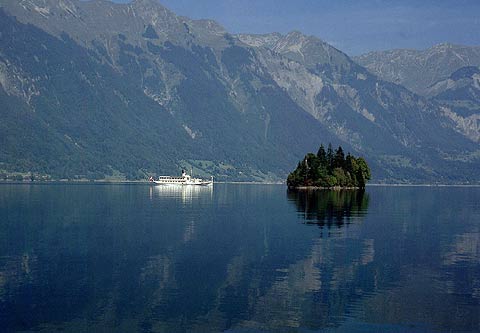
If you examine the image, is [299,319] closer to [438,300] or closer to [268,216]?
[438,300]

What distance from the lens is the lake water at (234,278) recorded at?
52.9m

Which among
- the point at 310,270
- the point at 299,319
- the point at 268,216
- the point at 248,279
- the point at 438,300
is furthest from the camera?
the point at 268,216

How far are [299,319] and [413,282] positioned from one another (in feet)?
64.9

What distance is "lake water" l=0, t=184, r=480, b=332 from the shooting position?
5294 centimetres

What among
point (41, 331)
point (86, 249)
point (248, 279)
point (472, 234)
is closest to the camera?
point (41, 331)

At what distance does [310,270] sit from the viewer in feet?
244

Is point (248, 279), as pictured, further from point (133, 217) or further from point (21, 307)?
point (133, 217)

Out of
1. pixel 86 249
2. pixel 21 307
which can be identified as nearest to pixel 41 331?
pixel 21 307

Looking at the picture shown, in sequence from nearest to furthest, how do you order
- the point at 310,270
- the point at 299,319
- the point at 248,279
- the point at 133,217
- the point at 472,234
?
the point at 299,319, the point at 248,279, the point at 310,270, the point at 472,234, the point at 133,217

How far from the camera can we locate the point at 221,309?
56.3 m

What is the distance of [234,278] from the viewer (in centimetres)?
6912

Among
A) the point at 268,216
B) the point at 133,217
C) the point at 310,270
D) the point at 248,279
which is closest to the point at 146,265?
the point at 248,279

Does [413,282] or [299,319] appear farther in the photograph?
[413,282]

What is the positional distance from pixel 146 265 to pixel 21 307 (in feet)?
70.2
